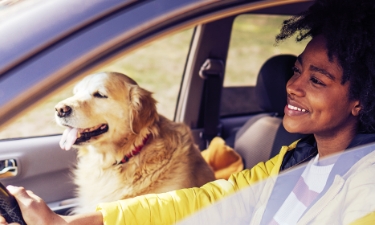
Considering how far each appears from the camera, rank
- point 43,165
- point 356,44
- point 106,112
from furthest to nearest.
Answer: point 43,165
point 106,112
point 356,44

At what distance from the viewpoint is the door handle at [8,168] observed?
287 centimetres

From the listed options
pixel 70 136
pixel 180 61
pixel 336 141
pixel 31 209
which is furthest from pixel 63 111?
pixel 180 61

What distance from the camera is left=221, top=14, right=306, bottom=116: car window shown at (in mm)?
3552

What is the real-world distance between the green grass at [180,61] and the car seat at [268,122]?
0.84 ft

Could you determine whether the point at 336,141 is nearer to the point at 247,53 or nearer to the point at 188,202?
the point at 188,202

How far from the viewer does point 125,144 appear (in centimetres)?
272

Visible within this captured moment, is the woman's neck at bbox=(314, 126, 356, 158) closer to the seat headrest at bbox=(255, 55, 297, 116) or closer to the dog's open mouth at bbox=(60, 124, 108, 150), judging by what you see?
the seat headrest at bbox=(255, 55, 297, 116)

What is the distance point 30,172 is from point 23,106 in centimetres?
208

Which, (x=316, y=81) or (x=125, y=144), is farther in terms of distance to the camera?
(x=125, y=144)

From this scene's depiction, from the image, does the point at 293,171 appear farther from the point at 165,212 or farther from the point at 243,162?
the point at 243,162

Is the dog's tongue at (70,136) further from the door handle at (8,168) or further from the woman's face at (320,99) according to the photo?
the woman's face at (320,99)

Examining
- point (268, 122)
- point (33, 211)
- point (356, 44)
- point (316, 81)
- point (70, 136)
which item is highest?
point (356, 44)

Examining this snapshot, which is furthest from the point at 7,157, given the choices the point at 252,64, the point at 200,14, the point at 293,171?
the point at 252,64

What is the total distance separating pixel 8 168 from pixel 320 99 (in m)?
2.00
